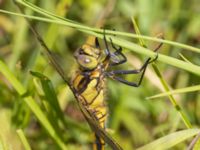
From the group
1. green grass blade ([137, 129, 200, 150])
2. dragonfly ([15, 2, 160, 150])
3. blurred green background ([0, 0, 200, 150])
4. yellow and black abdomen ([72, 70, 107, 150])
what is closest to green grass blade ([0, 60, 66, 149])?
blurred green background ([0, 0, 200, 150])

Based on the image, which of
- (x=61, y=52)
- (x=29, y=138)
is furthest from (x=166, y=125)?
(x=61, y=52)

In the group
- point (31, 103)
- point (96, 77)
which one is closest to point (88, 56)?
point (96, 77)

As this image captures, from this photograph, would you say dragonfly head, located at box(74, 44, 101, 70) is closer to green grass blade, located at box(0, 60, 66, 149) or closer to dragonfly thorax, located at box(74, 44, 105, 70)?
dragonfly thorax, located at box(74, 44, 105, 70)

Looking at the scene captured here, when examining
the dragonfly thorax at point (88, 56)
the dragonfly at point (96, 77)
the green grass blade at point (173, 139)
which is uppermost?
the dragonfly thorax at point (88, 56)

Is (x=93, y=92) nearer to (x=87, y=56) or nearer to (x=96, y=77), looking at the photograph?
(x=96, y=77)

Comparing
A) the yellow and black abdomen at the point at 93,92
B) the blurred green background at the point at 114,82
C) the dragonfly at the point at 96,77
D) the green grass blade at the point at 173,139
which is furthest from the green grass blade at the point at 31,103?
the green grass blade at the point at 173,139

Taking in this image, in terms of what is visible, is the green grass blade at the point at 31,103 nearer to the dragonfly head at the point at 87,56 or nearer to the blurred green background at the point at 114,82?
the blurred green background at the point at 114,82

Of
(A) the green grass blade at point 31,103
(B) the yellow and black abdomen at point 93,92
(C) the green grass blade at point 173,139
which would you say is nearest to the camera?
(C) the green grass blade at point 173,139
